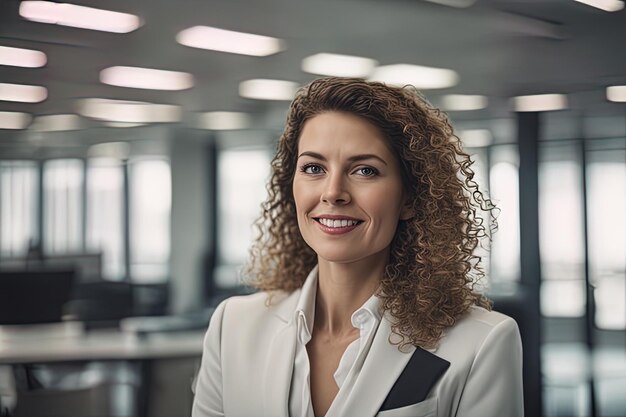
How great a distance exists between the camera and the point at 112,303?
264cm

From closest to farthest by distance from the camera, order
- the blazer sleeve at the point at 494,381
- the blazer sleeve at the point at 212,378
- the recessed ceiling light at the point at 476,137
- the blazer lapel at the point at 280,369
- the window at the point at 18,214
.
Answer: the blazer sleeve at the point at 494,381 → the blazer lapel at the point at 280,369 → the blazer sleeve at the point at 212,378 → the recessed ceiling light at the point at 476,137 → the window at the point at 18,214

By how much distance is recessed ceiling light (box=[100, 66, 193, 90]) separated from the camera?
2.58m

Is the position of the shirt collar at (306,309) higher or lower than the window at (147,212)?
lower

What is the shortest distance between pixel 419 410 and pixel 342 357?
23cm

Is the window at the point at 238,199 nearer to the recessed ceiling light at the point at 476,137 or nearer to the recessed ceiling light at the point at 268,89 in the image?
the recessed ceiling light at the point at 268,89

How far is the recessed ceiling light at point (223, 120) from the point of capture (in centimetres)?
264

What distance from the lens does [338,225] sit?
1.71 meters

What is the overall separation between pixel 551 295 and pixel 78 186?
172 centimetres

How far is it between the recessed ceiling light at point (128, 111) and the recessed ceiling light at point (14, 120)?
19 centimetres

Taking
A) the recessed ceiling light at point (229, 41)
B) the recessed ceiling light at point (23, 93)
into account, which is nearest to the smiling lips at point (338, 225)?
the recessed ceiling light at point (229, 41)

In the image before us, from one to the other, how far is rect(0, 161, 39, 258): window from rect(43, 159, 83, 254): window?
42mm

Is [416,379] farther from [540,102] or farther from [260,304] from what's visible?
[540,102]

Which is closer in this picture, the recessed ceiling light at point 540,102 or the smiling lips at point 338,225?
the smiling lips at point 338,225

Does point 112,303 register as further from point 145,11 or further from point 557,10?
point 557,10
